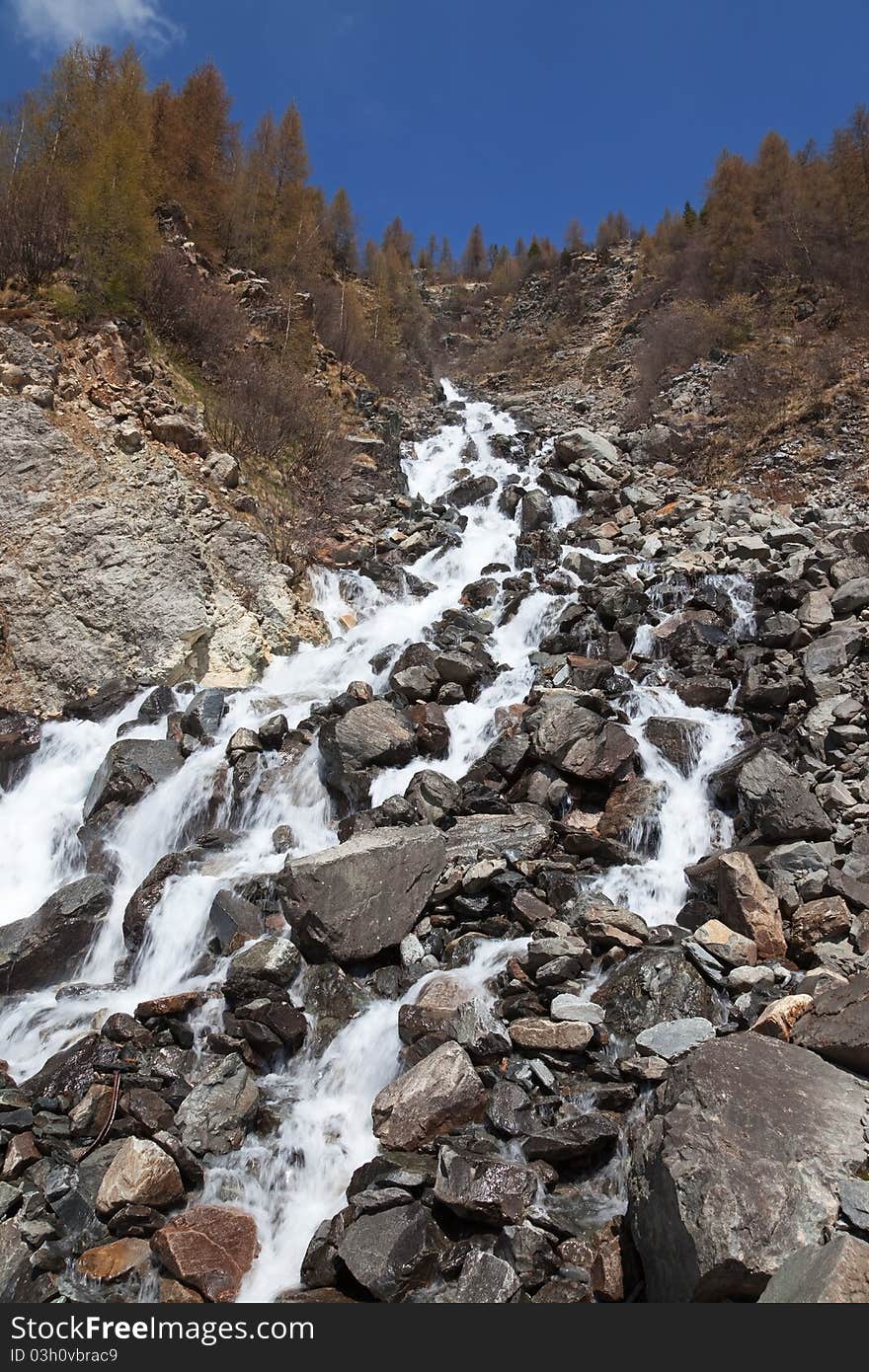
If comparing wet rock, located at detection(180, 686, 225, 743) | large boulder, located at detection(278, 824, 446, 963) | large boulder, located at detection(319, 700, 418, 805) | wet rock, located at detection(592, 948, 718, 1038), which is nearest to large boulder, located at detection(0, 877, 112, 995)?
large boulder, located at detection(278, 824, 446, 963)

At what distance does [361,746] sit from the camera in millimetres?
9734

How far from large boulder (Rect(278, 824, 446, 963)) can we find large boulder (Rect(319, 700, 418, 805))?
200cm

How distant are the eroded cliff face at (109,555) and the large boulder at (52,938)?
4394 mm

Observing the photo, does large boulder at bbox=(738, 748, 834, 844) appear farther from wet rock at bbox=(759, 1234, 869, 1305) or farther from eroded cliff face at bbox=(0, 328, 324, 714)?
eroded cliff face at bbox=(0, 328, 324, 714)

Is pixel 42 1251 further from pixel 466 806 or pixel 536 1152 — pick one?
pixel 466 806

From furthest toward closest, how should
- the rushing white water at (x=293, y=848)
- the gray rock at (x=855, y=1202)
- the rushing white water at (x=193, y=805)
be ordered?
the rushing white water at (x=193, y=805) → the rushing white water at (x=293, y=848) → the gray rock at (x=855, y=1202)

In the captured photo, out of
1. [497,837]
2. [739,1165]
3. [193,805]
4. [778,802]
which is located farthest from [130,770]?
[739,1165]

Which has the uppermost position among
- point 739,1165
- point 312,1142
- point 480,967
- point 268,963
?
point 268,963

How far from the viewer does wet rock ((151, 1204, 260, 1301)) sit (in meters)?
4.43

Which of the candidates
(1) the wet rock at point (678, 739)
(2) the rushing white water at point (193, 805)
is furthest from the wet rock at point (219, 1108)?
(1) the wet rock at point (678, 739)

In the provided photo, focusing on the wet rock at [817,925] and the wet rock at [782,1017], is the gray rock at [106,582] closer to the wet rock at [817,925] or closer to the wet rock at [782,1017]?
the wet rock at [817,925]

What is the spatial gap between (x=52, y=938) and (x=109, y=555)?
23.2 ft

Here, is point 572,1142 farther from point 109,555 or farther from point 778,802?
point 109,555

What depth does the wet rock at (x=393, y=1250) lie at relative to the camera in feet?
13.5
